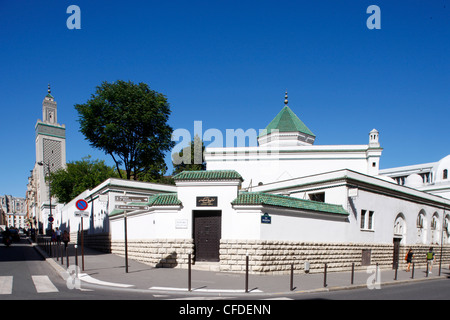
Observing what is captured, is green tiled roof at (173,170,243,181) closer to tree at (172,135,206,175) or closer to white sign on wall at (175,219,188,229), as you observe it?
white sign on wall at (175,219,188,229)

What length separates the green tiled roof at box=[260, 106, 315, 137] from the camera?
112 ft

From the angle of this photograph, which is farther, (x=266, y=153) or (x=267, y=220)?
(x=266, y=153)

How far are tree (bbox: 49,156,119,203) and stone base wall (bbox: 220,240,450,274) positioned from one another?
125 feet

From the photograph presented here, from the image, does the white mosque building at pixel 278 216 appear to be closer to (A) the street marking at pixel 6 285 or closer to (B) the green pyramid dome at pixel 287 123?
(B) the green pyramid dome at pixel 287 123

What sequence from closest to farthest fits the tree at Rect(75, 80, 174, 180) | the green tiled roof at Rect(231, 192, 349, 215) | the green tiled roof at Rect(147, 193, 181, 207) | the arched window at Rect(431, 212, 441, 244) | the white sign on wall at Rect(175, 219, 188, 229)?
the green tiled roof at Rect(231, 192, 349, 215)
the white sign on wall at Rect(175, 219, 188, 229)
the green tiled roof at Rect(147, 193, 181, 207)
the arched window at Rect(431, 212, 441, 244)
the tree at Rect(75, 80, 174, 180)

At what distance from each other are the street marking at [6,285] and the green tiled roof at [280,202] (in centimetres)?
830

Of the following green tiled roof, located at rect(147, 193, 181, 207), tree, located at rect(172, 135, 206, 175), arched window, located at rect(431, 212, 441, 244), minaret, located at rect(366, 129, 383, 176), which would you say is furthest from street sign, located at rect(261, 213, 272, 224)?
tree, located at rect(172, 135, 206, 175)

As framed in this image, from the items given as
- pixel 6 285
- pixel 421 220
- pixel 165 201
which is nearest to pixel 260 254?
pixel 165 201

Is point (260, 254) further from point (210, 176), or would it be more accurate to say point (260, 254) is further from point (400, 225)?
point (400, 225)
